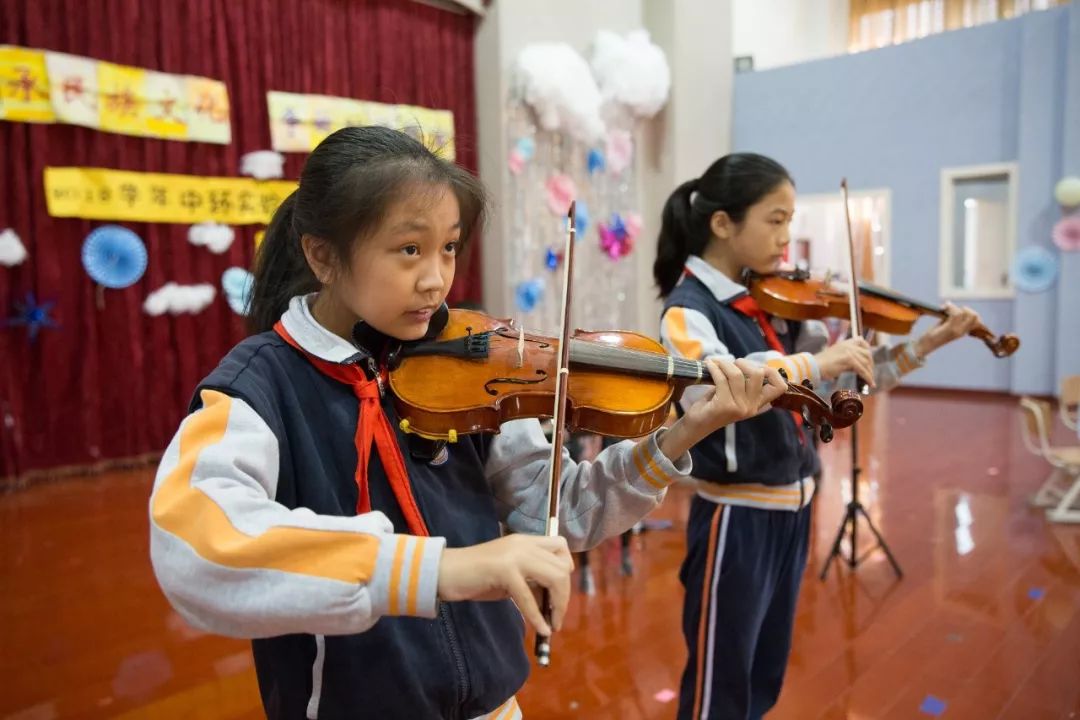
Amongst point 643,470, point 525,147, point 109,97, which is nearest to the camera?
point 643,470

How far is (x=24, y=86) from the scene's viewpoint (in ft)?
12.6

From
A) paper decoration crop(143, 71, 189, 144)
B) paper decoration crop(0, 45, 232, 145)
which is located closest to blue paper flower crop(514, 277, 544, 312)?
paper decoration crop(0, 45, 232, 145)

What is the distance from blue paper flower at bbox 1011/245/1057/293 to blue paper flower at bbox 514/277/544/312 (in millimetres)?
4372

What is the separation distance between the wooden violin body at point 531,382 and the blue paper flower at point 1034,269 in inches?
271

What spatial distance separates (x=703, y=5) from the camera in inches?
261

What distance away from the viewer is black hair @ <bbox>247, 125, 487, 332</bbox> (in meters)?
0.83

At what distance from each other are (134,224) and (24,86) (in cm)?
83

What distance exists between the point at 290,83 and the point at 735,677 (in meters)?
4.51

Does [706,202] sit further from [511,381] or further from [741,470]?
[511,381]

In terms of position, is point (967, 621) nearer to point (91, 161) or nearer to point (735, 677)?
point (735, 677)

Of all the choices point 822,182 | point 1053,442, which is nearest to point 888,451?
point 1053,442

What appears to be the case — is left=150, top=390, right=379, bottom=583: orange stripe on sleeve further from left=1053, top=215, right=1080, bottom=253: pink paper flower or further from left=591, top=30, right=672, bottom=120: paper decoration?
left=1053, top=215, right=1080, bottom=253: pink paper flower

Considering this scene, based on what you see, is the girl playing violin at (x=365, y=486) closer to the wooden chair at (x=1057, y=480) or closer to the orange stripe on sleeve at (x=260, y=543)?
the orange stripe on sleeve at (x=260, y=543)

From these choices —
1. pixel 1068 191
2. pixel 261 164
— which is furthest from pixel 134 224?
pixel 1068 191
